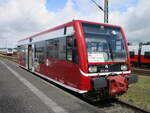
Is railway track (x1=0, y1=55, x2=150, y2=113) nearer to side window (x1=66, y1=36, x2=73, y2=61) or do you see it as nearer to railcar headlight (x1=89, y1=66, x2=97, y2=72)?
railcar headlight (x1=89, y1=66, x2=97, y2=72)

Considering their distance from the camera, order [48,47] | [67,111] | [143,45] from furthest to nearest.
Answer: [143,45], [48,47], [67,111]

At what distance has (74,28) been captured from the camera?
5973 mm

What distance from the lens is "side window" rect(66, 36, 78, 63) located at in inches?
231

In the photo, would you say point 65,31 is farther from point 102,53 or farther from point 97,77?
point 97,77

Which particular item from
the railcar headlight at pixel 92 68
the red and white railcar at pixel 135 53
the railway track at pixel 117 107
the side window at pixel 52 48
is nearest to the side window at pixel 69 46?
the railcar headlight at pixel 92 68

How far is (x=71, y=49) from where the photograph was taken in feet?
20.2

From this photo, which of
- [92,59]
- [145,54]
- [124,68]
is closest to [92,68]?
[92,59]

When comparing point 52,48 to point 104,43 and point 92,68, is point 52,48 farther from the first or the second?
point 92,68

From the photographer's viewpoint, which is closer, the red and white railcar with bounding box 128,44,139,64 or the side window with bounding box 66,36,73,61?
the side window with bounding box 66,36,73,61

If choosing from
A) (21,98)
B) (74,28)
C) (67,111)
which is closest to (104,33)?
(74,28)

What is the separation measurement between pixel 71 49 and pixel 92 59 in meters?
0.89

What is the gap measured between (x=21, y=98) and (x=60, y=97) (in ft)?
4.38

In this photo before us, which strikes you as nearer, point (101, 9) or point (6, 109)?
point (6, 109)

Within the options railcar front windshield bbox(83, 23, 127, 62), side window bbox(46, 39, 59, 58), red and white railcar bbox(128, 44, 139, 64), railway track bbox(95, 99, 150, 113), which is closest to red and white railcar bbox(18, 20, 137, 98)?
railcar front windshield bbox(83, 23, 127, 62)
